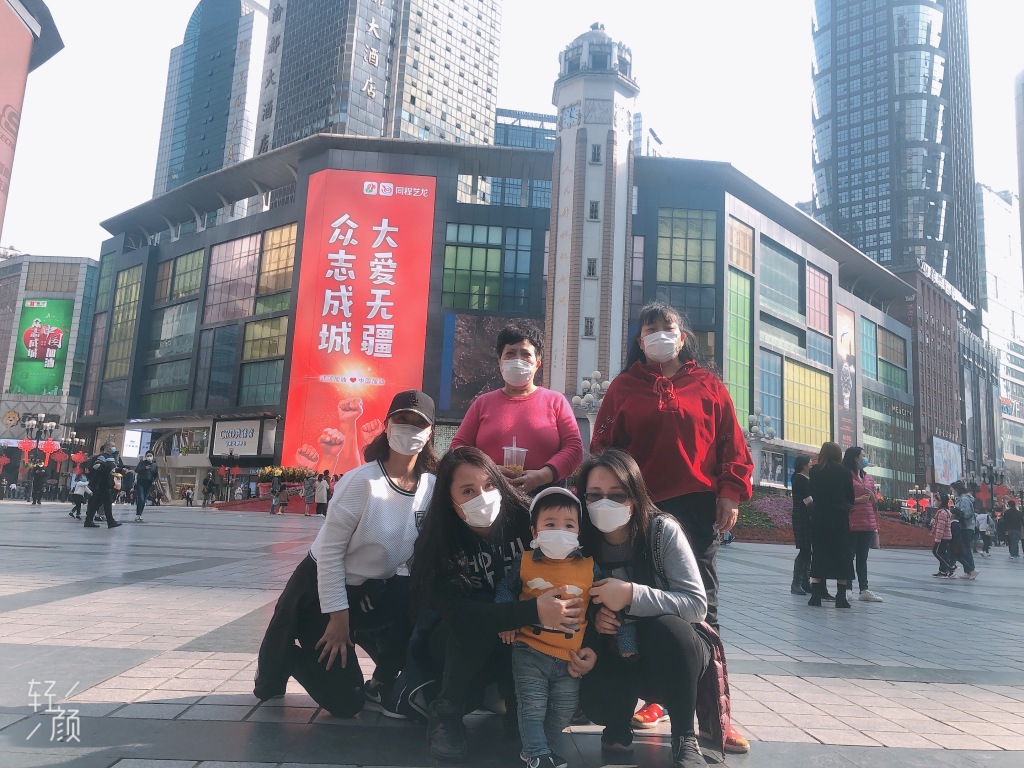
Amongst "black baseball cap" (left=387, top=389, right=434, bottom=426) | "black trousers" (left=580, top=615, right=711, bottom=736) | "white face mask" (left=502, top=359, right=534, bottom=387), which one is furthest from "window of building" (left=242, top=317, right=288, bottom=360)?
"black trousers" (left=580, top=615, right=711, bottom=736)

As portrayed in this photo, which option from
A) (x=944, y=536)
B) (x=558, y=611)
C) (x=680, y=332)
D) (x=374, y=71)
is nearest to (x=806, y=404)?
(x=944, y=536)

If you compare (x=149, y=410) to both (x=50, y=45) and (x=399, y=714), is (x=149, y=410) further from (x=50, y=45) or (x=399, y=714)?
(x=399, y=714)

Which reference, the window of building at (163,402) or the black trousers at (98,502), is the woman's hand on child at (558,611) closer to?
the black trousers at (98,502)

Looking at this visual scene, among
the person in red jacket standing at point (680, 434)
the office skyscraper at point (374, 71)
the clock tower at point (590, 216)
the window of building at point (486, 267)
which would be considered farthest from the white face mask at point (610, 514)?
the office skyscraper at point (374, 71)

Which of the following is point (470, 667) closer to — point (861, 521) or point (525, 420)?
point (525, 420)

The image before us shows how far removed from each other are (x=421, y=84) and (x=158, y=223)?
35707 mm

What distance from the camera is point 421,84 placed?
268ft

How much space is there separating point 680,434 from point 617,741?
4.27 feet

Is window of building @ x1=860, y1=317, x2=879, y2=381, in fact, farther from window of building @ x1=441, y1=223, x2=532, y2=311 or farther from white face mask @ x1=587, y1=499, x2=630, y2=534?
white face mask @ x1=587, y1=499, x2=630, y2=534

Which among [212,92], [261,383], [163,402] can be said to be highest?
[212,92]

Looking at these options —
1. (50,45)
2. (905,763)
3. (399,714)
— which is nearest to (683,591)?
(905,763)

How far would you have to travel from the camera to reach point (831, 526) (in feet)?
24.7

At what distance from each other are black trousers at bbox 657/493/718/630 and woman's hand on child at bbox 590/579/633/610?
678mm

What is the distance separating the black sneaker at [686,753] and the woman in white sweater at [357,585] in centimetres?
120
